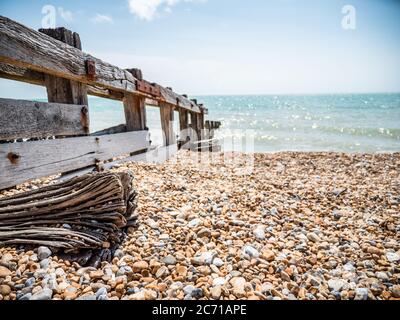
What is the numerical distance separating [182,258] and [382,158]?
8806 mm

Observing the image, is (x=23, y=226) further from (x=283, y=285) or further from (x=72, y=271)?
(x=283, y=285)

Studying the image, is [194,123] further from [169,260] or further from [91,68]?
[169,260]

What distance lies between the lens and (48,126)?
9.04ft

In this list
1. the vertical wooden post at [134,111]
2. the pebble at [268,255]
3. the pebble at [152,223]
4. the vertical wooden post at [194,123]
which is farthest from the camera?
the vertical wooden post at [194,123]

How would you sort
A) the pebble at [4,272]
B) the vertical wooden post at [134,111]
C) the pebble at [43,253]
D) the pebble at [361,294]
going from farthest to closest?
the vertical wooden post at [134,111] → the pebble at [43,253] → the pebble at [361,294] → the pebble at [4,272]

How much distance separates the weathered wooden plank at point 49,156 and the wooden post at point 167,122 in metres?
2.69

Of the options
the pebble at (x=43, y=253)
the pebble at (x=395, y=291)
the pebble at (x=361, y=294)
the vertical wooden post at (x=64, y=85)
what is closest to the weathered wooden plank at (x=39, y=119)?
the vertical wooden post at (x=64, y=85)

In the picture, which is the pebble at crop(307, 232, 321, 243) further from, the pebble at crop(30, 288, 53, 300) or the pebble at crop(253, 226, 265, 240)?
the pebble at crop(30, 288, 53, 300)

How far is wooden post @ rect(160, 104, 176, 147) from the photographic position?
269 inches

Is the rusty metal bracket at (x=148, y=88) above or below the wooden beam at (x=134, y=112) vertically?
above

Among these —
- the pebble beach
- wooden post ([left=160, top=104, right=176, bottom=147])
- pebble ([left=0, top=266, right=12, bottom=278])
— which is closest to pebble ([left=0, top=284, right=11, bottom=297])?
the pebble beach

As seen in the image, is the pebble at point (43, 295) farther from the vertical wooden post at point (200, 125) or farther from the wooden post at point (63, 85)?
the vertical wooden post at point (200, 125)

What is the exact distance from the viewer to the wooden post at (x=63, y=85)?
2904mm
